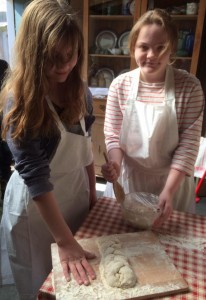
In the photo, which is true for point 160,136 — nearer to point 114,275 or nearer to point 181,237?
point 181,237

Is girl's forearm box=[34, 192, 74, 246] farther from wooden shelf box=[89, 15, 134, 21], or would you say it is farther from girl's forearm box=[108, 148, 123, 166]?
wooden shelf box=[89, 15, 134, 21]

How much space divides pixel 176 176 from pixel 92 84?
1703 millimetres

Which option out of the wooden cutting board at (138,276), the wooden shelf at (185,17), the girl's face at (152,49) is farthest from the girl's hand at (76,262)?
the wooden shelf at (185,17)

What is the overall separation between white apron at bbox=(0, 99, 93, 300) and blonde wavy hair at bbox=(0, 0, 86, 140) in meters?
0.13

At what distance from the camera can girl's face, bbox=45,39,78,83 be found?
712 mm

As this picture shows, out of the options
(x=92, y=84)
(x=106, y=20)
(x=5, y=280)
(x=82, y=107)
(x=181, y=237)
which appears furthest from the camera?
(x=92, y=84)

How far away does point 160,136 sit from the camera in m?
1.03

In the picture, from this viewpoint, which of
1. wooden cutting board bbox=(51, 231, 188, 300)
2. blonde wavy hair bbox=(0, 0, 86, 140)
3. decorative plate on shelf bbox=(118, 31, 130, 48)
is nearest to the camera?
wooden cutting board bbox=(51, 231, 188, 300)

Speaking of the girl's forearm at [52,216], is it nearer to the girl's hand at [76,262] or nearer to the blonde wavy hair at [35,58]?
the girl's hand at [76,262]

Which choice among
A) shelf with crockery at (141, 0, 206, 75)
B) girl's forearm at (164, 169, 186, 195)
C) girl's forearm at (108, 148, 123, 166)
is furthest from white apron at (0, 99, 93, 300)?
shelf with crockery at (141, 0, 206, 75)

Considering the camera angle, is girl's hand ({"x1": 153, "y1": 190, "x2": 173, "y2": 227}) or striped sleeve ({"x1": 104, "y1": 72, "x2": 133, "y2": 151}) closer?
girl's hand ({"x1": 153, "y1": 190, "x2": 173, "y2": 227})

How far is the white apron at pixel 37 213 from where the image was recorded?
89cm

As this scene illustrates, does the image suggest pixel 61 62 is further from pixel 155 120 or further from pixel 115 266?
pixel 115 266

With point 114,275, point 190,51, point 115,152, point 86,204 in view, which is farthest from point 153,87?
point 190,51
